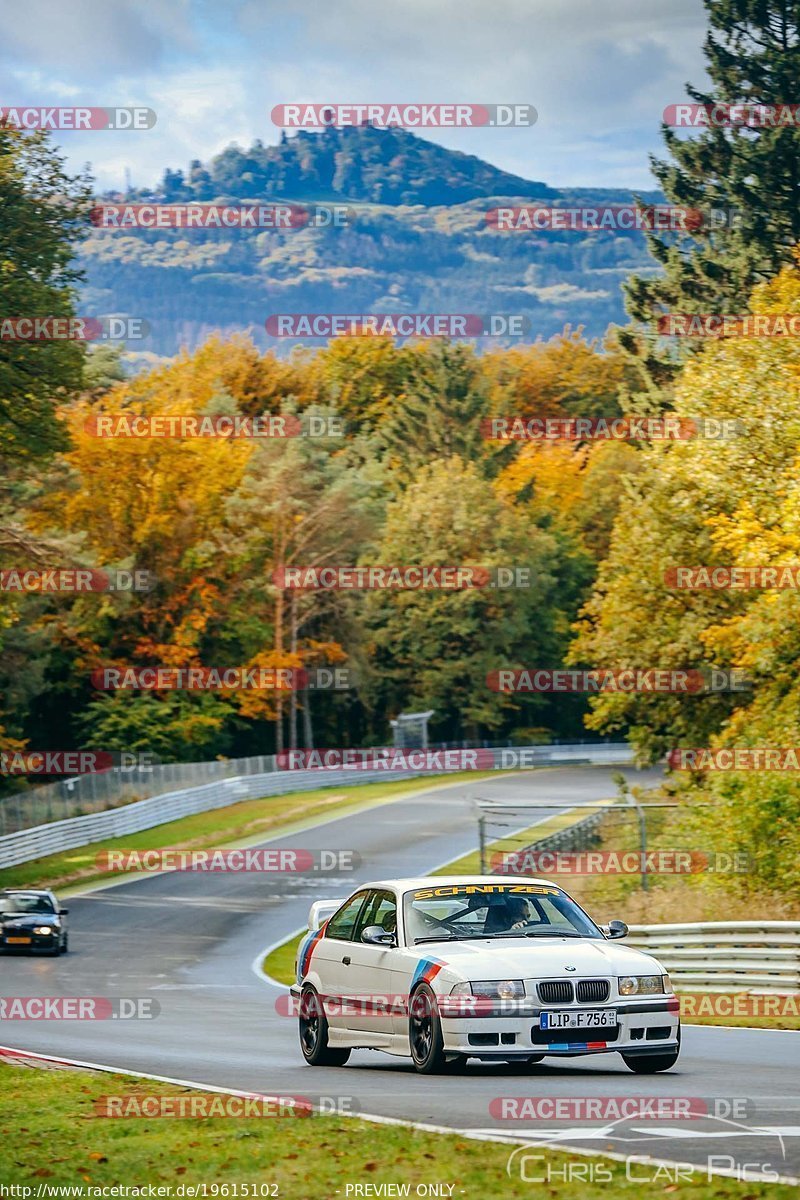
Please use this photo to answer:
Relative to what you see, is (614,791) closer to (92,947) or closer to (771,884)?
(92,947)

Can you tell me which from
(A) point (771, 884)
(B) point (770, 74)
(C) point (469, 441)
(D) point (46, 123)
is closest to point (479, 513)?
(C) point (469, 441)

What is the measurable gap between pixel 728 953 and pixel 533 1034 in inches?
411

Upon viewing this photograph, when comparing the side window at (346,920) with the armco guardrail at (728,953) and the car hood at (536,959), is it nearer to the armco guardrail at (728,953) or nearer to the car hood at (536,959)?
the car hood at (536,959)

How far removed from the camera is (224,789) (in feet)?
219

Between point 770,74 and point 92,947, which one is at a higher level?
point 770,74

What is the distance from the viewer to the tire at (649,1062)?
12.8m

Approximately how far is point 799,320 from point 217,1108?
92.8 ft

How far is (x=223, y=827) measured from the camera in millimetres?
59500

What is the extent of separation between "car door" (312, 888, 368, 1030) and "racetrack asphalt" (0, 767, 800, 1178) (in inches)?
20.4

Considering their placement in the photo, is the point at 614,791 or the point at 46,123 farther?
the point at 614,791

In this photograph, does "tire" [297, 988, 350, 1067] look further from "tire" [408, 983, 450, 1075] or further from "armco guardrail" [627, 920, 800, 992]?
"armco guardrail" [627, 920, 800, 992]

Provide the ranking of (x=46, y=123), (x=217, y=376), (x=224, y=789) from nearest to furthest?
(x=46, y=123) < (x=224, y=789) < (x=217, y=376)

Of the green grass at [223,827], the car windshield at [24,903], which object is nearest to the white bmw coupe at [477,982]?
the car windshield at [24,903]

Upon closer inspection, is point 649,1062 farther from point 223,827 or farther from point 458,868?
point 223,827
